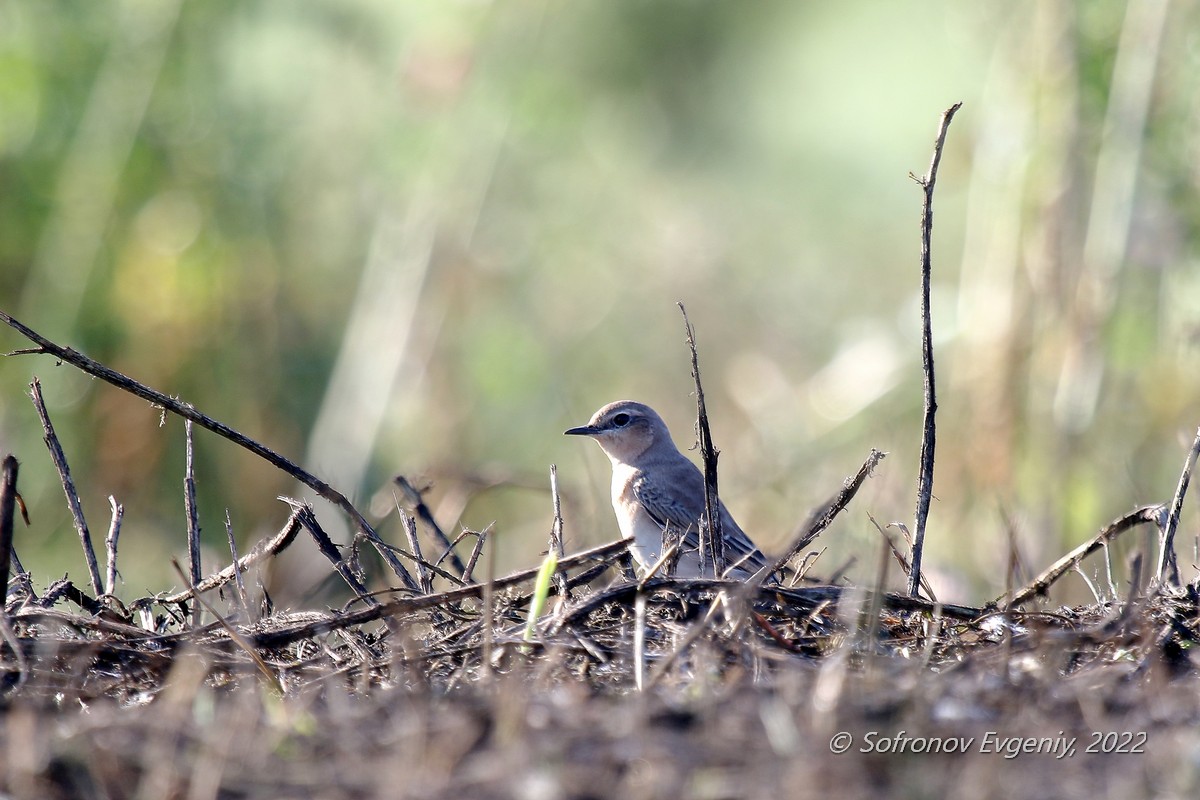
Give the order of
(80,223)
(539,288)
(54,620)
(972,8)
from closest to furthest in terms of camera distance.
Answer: (54,620) → (972,8) → (80,223) → (539,288)

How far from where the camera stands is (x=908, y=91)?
15.2m

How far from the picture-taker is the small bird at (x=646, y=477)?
6879 millimetres

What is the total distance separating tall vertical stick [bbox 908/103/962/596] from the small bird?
2.71m

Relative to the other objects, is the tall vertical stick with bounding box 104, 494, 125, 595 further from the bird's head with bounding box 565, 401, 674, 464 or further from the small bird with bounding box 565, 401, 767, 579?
the bird's head with bounding box 565, 401, 674, 464

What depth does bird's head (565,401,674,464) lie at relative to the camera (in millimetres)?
7309

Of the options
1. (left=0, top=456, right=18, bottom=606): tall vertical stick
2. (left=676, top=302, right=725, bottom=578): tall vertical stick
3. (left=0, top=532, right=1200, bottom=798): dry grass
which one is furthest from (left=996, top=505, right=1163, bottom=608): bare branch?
(left=0, top=456, right=18, bottom=606): tall vertical stick

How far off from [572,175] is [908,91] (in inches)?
166

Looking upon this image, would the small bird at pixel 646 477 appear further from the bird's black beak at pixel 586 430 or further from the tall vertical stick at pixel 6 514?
the tall vertical stick at pixel 6 514

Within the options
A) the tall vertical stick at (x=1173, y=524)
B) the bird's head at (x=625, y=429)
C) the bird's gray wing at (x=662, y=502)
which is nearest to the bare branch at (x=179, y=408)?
the tall vertical stick at (x=1173, y=524)

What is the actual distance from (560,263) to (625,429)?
7.92 metres

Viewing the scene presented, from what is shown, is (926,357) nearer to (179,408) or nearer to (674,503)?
(179,408)

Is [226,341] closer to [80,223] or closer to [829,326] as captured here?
A: [80,223]

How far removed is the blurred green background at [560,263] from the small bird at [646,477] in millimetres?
492

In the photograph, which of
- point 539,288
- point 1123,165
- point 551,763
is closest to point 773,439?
point 1123,165
